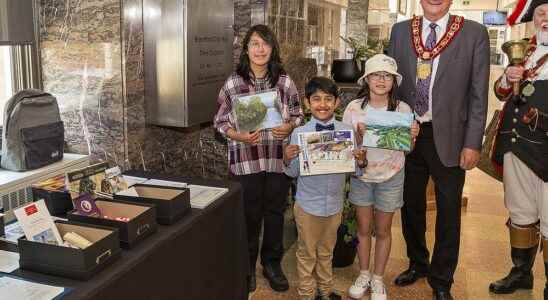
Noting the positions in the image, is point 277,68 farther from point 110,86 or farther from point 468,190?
point 468,190

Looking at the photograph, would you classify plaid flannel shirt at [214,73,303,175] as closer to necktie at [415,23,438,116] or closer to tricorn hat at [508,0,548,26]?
necktie at [415,23,438,116]

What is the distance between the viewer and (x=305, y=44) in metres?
4.69

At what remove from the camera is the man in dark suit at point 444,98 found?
248 cm

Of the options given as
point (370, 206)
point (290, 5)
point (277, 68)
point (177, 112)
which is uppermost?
point (290, 5)

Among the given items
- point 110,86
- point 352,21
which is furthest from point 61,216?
point 352,21

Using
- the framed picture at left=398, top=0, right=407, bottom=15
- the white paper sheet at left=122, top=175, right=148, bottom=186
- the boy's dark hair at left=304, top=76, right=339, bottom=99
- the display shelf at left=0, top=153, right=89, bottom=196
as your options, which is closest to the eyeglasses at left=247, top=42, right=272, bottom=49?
the boy's dark hair at left=304, top=76, right=339, bottom=99

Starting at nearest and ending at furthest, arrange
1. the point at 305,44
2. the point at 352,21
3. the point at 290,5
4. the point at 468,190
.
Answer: the point at 290,5 < the point at 305,44 < the point at 468,190 < the point at 352,21

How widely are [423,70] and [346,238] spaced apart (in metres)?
1.14

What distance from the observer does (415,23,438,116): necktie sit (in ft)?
8.36

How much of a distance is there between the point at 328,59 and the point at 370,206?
10.9 feet

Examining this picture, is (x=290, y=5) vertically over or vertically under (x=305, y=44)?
over

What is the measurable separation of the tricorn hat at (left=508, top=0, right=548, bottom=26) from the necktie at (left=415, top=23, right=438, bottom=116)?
1.50 ft

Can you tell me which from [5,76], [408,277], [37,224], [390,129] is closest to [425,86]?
[390,129]

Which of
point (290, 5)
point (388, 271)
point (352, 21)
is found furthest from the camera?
point (352, 21)
